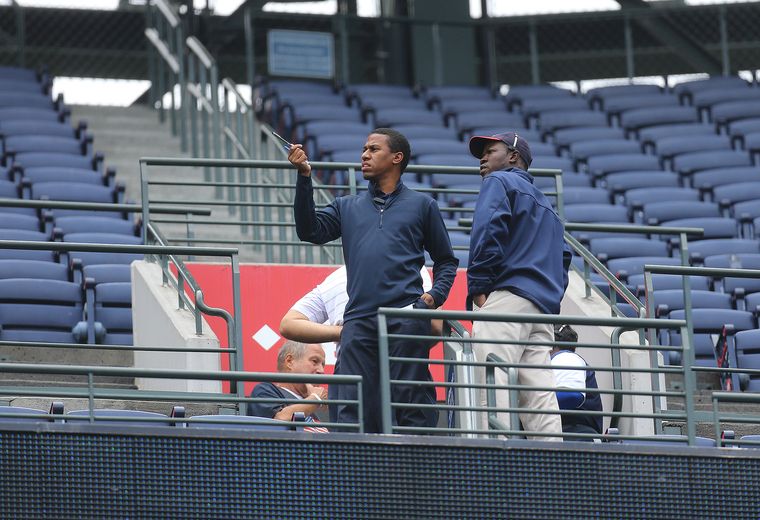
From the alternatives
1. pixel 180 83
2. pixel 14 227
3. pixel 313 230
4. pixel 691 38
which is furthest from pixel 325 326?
pixel 691 38

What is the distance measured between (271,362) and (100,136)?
7621mm

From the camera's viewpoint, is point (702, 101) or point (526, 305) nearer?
point (526, 305)

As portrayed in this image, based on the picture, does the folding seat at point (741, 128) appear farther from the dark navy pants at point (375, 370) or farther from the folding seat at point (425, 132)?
the dark navy pants at point (375, 370)

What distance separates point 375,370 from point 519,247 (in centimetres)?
100

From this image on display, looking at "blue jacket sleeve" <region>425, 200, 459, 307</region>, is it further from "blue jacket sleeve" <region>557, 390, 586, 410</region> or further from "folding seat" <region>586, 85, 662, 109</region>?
"folding seat" <region>586, 85, 662, 109</region>

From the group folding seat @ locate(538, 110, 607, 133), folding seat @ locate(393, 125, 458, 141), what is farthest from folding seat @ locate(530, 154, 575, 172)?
folding seat @ locate(538, 110, 607, 133)

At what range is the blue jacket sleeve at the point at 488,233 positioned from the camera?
28.2 feet

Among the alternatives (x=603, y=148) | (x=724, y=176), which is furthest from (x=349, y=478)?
(x=603, y=148)

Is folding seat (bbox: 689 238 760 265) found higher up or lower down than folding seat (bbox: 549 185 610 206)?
lower down

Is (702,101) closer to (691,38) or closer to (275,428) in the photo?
(691,38)

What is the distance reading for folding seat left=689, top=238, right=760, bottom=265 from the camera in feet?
48.6

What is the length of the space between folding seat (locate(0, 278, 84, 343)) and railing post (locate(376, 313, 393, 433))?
13.2 ft

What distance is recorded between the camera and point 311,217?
343 inches

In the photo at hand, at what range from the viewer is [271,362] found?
11.5 metres
